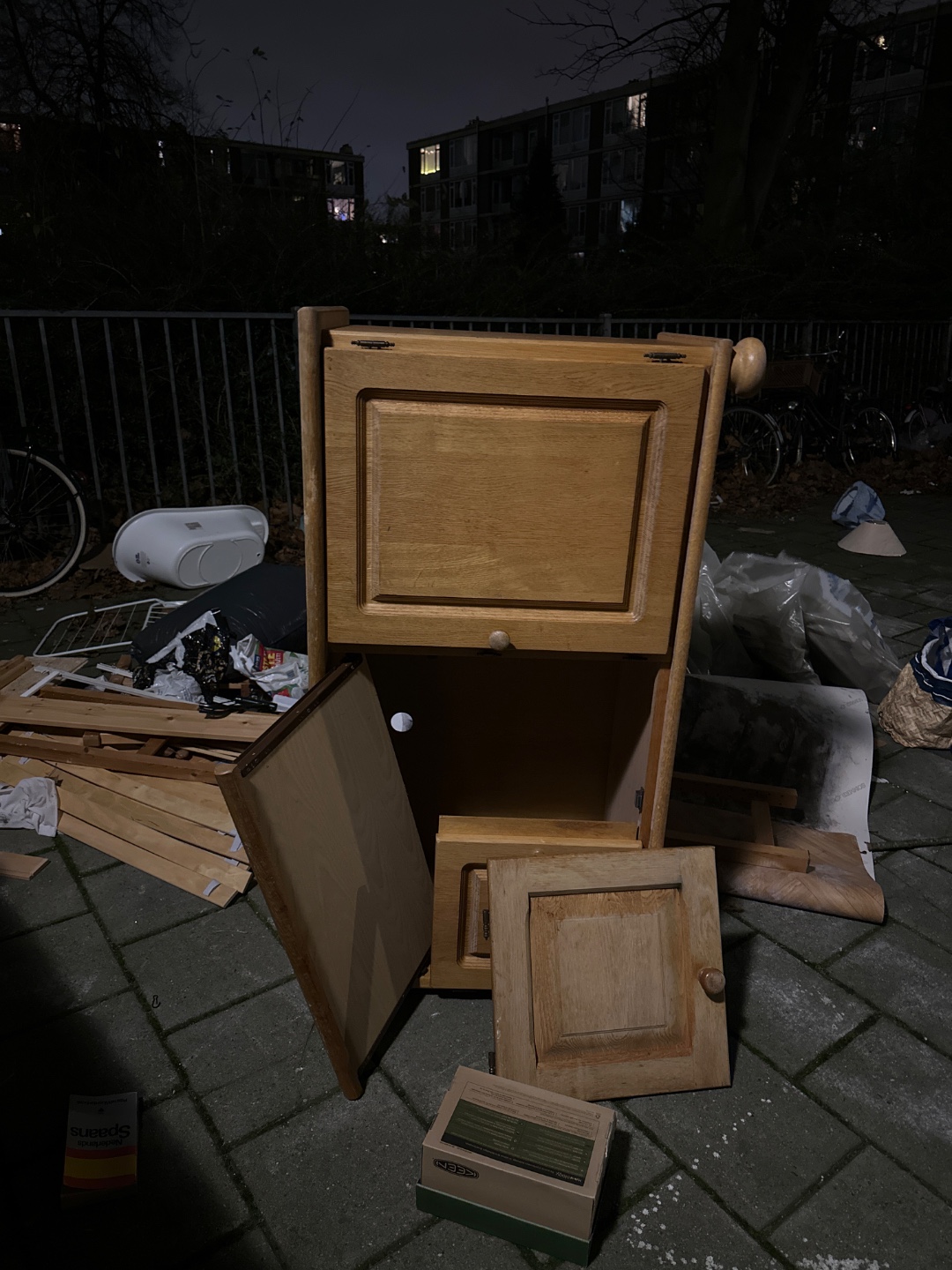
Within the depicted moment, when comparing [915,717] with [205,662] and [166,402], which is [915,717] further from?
[166,402]

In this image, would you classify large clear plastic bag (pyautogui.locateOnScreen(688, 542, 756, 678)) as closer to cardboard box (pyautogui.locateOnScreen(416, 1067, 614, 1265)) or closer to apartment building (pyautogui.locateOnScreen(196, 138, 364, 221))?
cardboard box (pyautogui.locateOnScreen(416, 1067, 614, 1265))

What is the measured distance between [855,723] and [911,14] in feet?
137

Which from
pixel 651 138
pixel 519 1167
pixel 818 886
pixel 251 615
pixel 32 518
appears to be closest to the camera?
pixel 519 1167

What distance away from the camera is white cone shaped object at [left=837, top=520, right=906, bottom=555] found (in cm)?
655

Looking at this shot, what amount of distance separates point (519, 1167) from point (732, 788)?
1.73 metres

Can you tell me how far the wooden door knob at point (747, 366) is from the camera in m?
1.79

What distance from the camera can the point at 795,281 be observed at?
10.8m

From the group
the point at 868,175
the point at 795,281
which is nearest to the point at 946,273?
the point at 795,281

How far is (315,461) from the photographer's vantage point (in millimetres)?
1711

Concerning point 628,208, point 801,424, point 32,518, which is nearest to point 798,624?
point 32,518

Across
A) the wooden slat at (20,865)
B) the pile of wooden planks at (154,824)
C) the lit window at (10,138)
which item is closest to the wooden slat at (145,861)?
the pile of wooden planks at (154,824)

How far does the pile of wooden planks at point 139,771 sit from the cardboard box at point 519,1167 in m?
1.25

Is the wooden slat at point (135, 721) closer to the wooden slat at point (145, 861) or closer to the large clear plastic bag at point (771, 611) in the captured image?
the wooden slat at point (145, 861)

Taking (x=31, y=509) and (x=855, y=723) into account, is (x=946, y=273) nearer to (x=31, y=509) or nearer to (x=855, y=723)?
(x=855, y=723)
